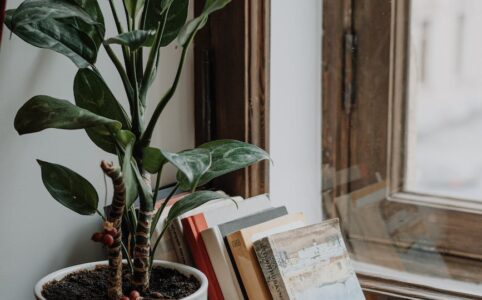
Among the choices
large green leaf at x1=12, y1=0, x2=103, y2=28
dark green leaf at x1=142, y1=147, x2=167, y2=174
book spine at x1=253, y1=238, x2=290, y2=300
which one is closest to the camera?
large green leaf at x1=12, y1=0, x2=103, y2=28

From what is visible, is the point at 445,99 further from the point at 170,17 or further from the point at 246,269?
the point at 170,17

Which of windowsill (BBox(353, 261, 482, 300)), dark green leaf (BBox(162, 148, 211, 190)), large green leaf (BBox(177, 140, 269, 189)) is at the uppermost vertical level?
dark green leaf (BBox(162, 148, 211, 190))

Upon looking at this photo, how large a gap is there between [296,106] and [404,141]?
28cm

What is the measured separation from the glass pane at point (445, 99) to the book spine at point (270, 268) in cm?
55

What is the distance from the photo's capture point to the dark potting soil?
104 cm

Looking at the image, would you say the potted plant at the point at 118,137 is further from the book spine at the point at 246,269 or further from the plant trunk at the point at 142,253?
the book spine at the point at 246,269

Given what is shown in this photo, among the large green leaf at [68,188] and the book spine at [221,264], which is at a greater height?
the large green leaf at [68,188]

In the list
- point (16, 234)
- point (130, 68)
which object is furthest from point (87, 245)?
point (130, 68)

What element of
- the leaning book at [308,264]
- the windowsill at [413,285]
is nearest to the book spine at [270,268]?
the leaning book at [308,264]

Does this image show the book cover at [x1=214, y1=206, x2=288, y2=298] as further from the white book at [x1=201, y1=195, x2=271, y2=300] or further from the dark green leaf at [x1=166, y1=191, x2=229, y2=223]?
the dark green leaf at [x1=166, y1=191, x2=229, y2=223]

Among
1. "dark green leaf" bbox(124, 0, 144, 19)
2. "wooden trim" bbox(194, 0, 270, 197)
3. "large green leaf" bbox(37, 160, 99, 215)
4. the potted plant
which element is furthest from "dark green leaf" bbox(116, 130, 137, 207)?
"wooden trim" bbox(194, 0, 270, 197)

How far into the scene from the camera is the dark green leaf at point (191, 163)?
0.88 metres

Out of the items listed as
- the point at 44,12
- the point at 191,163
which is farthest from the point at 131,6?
the point at 191,163

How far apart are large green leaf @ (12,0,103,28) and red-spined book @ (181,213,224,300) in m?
0.47
